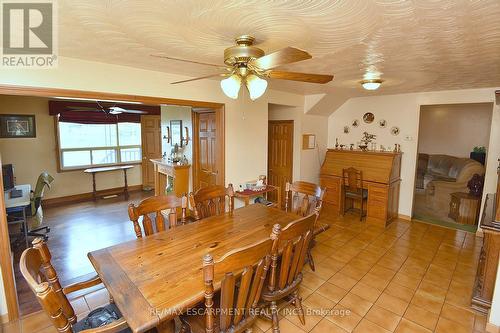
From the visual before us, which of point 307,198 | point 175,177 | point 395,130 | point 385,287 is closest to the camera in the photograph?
point 385,287

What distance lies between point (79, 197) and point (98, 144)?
1329 millimetres

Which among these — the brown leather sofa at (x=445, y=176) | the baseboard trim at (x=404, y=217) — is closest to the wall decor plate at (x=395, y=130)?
the baseboard trim at (x=404, y=217)

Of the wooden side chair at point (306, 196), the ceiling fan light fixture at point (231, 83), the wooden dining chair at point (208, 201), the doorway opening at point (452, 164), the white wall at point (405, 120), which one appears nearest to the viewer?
the ceiling fan light fixture at point (231, 83)

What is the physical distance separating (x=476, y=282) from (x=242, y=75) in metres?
3.19

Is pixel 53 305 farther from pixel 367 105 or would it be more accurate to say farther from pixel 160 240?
pixel 367 105

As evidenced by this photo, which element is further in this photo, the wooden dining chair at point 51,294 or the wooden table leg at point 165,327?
the wooden table leg at point 165,327

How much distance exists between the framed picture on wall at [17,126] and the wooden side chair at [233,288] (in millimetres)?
5511

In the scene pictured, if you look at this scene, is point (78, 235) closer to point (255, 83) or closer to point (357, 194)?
point (255, 83)

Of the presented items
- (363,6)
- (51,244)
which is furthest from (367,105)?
(51,244)

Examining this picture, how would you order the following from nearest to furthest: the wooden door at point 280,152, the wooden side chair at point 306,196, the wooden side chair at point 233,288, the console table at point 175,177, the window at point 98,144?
the wooden side chair at point 233,288, the wooden side chair at point 306,196, the console table at point 175,177, the wooden door at point 280,152, the window at point 98,144

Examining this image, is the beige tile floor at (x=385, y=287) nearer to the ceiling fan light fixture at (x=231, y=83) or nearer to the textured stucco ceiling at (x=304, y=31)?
the ceiling fan light fixture at (x=231, y=83)

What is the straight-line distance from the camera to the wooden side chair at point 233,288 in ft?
4.23

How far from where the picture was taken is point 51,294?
1.11 metres

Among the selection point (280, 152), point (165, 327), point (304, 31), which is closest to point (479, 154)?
point (280, 152)
